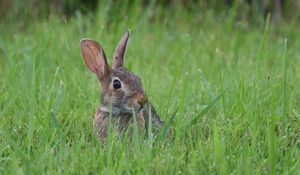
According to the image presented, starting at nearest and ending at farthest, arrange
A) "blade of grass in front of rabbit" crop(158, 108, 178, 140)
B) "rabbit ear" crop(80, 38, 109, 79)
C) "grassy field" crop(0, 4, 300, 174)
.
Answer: "grassy field" crop(0, 4, 300, 174) < "blade of grass in front of rabbit" crop(158, 108, 178, 140) < "rabbit ear" crop(80, 38, 109, 79)

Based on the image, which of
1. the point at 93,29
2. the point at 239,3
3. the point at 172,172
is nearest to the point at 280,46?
the point at 239,3

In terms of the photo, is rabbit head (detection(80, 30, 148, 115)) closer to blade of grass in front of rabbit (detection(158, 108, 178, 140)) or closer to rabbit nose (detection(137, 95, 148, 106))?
rabbit nose (detection(137, 95, 148, 106))

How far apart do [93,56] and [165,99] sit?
2.53 feet

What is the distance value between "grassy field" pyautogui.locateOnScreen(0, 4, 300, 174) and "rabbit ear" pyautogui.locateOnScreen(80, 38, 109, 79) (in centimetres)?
25

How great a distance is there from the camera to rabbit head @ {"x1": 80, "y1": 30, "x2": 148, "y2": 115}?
13.1 feet

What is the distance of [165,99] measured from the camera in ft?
16.1

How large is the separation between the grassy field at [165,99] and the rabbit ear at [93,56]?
25 cm

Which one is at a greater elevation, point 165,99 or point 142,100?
point 142,100

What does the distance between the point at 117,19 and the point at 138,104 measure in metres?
3.03

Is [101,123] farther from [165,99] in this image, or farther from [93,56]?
[165,99]

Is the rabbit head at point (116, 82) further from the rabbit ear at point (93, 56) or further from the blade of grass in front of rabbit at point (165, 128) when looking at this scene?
the blade of grass in front of rabbit at point (165, 128)

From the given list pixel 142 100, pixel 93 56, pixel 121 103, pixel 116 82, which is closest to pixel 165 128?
pixel 142 100

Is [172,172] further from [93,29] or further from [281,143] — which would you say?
[93,29]

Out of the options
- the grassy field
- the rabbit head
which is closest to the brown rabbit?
the rabbit head
